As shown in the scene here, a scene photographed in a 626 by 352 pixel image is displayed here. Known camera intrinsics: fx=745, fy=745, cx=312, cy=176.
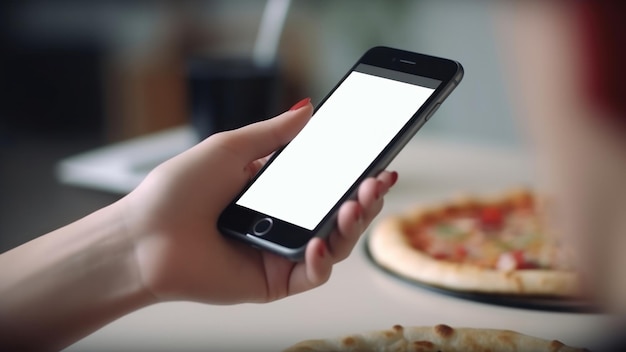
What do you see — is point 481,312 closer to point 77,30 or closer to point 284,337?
point 284,337

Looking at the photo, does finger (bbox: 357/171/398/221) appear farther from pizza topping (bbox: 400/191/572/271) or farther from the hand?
pizza topping (bbox: 400/191/572/271)

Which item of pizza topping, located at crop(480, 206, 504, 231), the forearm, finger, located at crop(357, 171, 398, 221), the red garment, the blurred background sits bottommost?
the blurred background

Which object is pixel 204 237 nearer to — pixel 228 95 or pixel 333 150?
pixel 333 150

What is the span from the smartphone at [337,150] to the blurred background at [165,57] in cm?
99

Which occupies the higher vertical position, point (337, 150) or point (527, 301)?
point (337, 150)

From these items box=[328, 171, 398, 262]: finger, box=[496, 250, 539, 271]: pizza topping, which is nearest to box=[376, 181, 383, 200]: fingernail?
box=[328, 171, 398, 262]: finger

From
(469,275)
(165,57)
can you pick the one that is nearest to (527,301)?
(469,275)

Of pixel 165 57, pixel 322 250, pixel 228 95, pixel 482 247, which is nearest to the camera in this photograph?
pixel 322 250

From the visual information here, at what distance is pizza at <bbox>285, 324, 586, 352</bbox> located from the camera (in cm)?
51

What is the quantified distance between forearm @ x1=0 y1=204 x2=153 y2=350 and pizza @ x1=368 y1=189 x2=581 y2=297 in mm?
262

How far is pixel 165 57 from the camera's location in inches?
92.7

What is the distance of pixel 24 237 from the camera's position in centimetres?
84

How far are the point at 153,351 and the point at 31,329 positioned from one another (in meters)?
0.09

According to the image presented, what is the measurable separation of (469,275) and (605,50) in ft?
1.19
